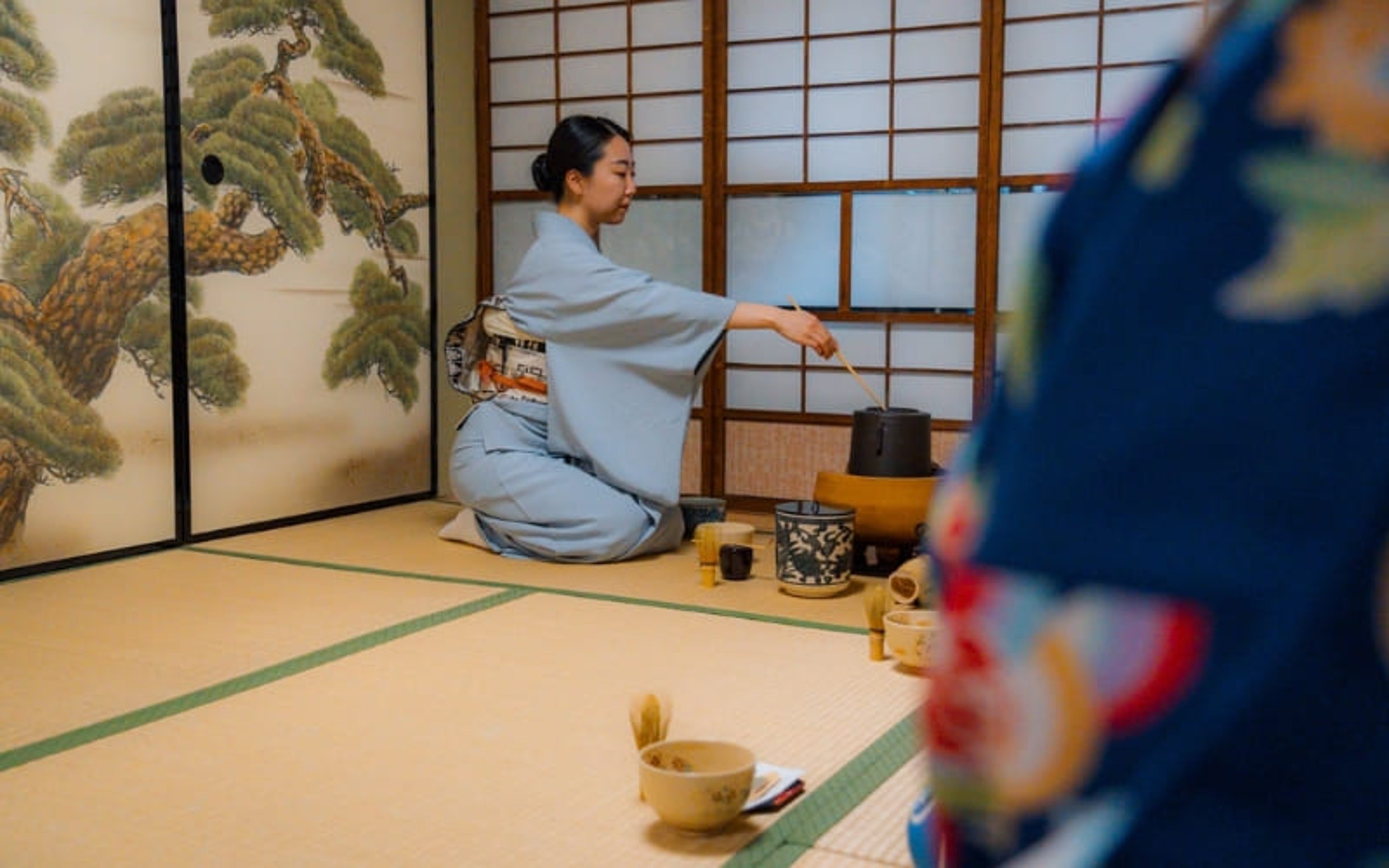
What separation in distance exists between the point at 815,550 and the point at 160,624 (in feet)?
5.30

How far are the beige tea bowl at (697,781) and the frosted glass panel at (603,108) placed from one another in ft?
13.3

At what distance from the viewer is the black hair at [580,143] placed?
4.19 metres

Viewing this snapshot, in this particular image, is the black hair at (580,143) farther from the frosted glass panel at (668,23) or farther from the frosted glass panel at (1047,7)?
the frosted glass panel at (1047,7)

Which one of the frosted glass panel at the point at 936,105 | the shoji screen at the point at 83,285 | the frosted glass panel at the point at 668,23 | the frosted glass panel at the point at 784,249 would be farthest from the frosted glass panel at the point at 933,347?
the shoji screen at the point at 83,285

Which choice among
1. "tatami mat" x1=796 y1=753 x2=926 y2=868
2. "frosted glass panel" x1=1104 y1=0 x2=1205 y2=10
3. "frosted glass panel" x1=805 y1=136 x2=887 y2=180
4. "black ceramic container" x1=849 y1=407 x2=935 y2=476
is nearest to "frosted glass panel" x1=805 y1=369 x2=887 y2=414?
"frosted glass panel" x1=805 y1=136 x2=887 y2=180

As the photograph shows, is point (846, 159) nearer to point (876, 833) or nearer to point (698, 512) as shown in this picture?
point (698, 512)

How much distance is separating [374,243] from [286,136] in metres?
0.62

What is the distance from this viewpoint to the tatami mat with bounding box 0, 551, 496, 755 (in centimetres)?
245

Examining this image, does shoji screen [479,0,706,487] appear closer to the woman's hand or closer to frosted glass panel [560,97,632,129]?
frosted glass panel [560,97,632,129]

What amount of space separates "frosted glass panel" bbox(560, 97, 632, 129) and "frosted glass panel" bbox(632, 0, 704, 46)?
0.85ft

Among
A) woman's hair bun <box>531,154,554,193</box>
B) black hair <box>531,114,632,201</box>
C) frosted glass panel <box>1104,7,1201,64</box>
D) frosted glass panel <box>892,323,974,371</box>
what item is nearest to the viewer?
black hair <box>531,114,632,201</box>

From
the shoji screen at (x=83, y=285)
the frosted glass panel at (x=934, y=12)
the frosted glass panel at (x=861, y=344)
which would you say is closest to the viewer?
the shoji screen at (x=83, y=285)

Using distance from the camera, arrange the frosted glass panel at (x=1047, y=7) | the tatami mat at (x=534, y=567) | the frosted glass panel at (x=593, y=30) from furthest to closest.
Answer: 1. the frosted glass panel at (x=593, y=30)
2. the frosted glass panel at (x=1047, y=7)
3. the tatami mat at (x=534, y=567)

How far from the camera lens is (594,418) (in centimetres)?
408
